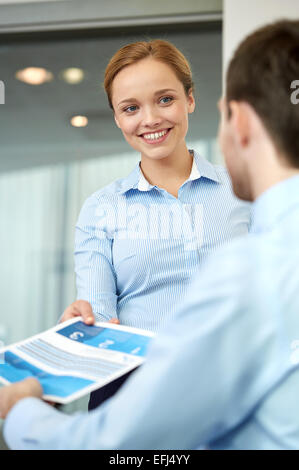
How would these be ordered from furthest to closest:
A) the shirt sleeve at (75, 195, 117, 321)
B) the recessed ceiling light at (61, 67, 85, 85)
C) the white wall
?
1. the recessed ceiling light at (61, 67, 85, 85)
2. the white wall
3. the shirt sleeve at (75, 195, 117, 321)

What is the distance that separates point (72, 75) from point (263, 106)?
203cm

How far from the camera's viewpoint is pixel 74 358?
33.7 inches

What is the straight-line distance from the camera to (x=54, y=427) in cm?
61

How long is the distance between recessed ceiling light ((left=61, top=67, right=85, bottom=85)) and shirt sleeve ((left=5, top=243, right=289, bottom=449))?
212 centimetres

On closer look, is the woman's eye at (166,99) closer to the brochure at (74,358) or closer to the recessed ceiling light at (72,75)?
the brochure at (74,358)

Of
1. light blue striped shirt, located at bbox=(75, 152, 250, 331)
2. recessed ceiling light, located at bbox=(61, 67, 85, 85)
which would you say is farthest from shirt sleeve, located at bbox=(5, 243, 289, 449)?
recessed ceiling light, located at bbox=(61, 67, 85, 85)

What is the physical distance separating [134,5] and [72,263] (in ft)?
4.24

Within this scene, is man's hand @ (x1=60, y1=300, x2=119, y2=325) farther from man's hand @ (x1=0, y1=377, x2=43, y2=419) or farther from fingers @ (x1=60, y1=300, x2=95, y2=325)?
man's hand @ (x1=0, y1=377, x2=43, y2=419)

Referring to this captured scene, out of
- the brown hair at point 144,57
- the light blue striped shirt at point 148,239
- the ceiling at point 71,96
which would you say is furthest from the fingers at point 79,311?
the ceiling at point 71,96

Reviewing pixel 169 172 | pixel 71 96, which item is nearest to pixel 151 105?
pixel 169 172

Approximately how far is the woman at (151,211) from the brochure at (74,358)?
0.26m

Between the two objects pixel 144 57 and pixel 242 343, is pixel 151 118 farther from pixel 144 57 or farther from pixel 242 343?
pixel 242 343

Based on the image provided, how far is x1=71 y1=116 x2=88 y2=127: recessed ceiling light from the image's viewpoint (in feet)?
8.04

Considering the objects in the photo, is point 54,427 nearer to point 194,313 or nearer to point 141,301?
point 194,313
